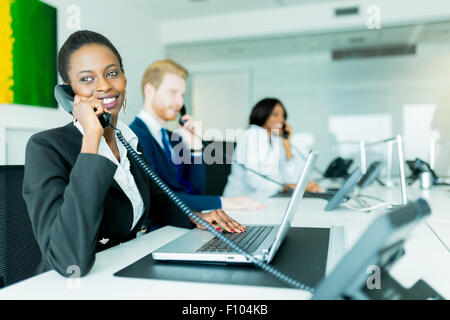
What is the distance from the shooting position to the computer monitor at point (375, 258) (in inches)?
18.6

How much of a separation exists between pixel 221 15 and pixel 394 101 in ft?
7.55

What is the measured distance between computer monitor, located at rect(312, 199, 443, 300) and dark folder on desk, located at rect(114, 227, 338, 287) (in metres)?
0.14

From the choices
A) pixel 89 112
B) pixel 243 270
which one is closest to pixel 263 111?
pixel 89 112

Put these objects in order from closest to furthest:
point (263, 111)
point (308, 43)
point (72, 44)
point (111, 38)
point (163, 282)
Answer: point (163, 282) → point (72, 44) → point (111, 38) → point (263, 111) → point (308, 43)

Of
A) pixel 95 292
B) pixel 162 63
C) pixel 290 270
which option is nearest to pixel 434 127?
pixel 162 63

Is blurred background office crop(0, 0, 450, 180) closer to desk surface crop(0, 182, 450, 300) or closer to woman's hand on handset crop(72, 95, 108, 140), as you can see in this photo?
woman's hand on handset crop(72, 95, 108, 140)

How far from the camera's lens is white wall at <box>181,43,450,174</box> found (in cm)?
461

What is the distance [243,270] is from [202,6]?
404 centimetres

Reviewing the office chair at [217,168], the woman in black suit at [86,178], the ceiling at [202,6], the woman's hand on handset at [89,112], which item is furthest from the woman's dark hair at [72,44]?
the ceiling at [202,6]

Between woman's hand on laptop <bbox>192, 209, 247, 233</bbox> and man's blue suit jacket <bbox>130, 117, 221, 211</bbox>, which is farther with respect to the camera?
man's blue suit jacket <bbox>130, 117, 221, 211</bbox>

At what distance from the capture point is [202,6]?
14.3 ft

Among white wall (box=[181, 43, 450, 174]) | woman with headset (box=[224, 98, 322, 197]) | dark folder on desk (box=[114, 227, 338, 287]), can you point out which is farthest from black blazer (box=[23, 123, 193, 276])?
white wall (box=[181, 43, 450, 174])

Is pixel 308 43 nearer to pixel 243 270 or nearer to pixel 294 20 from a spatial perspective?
A: pixel 294 20
